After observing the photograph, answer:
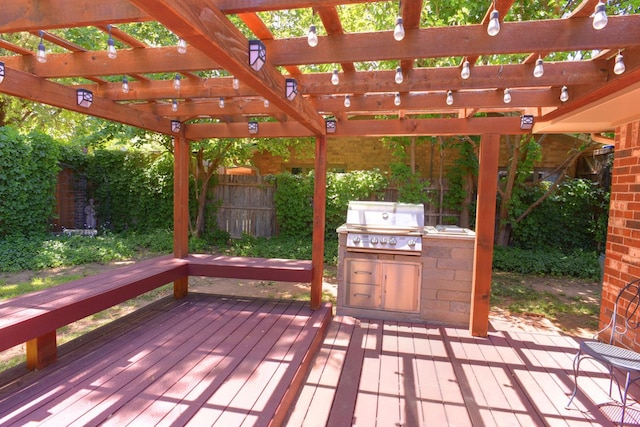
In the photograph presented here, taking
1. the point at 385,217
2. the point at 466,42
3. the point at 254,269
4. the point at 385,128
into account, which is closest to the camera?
the point at 466,42

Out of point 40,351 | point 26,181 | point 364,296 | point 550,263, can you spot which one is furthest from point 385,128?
point 26,181

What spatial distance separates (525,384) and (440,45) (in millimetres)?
2519

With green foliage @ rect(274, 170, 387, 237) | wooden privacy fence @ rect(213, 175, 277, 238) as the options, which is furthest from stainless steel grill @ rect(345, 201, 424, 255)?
wooden privacy fence @ rect(213, 175, 277, 238)

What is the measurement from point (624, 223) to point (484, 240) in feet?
3.73

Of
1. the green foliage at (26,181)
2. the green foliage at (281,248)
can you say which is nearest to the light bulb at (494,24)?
the green foliage at (281,248)

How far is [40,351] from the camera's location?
8.34ft

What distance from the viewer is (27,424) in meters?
1.92

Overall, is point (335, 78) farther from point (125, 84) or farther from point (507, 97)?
point (125, 84)

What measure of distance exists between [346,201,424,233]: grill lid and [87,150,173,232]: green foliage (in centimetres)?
569

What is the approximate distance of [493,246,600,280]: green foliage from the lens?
6383mm

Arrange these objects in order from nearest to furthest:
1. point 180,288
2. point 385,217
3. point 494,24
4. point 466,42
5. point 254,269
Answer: point 494,24 → point 466,42 → point 254,269 → point 385,217 → point 180,288

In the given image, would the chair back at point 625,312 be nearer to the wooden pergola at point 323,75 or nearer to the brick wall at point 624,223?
the brick wall at point 624,223

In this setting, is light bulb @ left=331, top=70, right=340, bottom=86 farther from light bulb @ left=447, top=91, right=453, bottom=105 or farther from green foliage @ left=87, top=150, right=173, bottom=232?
green foliage @ left=87, top=150, right=173, bottom=232

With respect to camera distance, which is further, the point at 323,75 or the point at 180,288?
the point at 180,288
